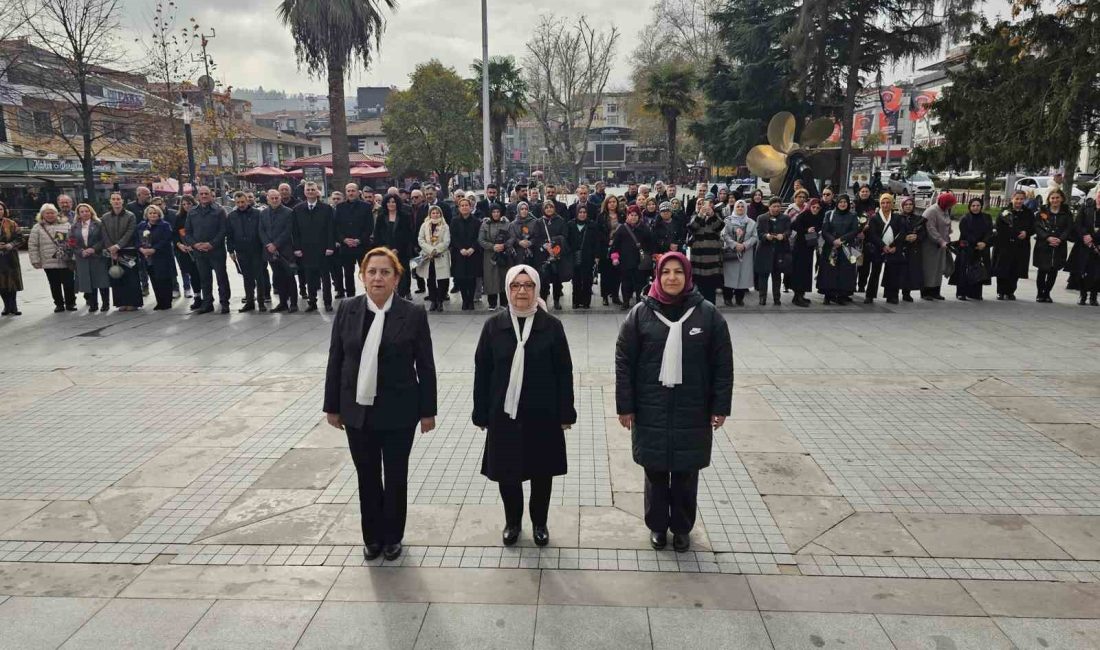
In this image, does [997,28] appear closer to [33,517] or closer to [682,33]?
[33,517]

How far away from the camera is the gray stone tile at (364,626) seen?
3.31m

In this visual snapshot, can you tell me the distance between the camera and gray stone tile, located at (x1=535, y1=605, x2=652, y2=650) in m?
3.30

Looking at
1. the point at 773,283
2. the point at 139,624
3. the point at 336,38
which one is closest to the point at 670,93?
the point at 336,38

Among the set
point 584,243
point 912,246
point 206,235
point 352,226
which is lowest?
point 912,246

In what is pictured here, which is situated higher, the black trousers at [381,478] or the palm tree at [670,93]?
the palm tree at [670,93]

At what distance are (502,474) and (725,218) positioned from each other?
8.84 meters

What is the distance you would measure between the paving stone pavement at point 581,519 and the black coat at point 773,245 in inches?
138

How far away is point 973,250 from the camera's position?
11.9 meters

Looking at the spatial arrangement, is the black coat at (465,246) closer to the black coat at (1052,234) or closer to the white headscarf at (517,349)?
the white headscarf at (517,349)

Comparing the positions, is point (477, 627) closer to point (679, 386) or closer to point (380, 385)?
point (380, 385)

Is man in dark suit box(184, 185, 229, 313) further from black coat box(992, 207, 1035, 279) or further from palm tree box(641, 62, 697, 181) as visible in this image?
palm tree box(641, 62, 697, 181)

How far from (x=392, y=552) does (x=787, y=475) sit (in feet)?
9.26

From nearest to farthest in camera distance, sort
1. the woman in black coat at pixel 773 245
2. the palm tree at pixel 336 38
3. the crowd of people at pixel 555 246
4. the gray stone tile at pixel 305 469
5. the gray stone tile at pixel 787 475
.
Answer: the gray stone tile at pixel 787 475 → the gray stone tile at pixel 305 469 → the crowd of people at pixel 555 246 → the woman in black coat at pixel 773 245 → the palm tree at pixel 336 38

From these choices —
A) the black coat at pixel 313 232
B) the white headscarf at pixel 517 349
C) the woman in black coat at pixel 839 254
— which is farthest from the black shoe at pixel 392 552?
the woman in black coat at pixel 839 254
